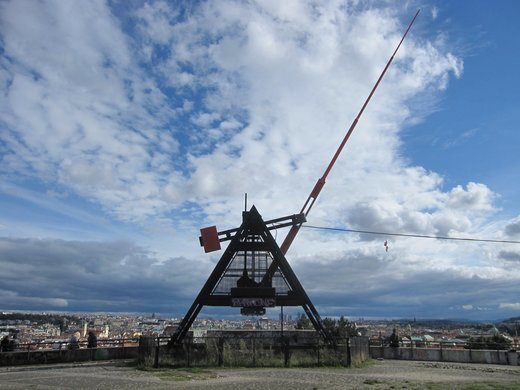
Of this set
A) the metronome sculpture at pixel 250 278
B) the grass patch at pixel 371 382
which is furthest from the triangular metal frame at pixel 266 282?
the grass patch at pixel 371 382

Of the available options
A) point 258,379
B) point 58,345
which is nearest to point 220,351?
point 258,379

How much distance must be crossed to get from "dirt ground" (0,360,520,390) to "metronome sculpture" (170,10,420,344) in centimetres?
293

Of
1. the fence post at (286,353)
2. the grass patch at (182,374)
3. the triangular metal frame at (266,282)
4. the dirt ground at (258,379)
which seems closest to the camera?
the dirt ground at (258,379)

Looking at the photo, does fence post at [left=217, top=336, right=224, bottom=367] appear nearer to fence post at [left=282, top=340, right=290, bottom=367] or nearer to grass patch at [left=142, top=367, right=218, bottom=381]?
grass patch at [left=142, top=367, right=218, bottom=381]

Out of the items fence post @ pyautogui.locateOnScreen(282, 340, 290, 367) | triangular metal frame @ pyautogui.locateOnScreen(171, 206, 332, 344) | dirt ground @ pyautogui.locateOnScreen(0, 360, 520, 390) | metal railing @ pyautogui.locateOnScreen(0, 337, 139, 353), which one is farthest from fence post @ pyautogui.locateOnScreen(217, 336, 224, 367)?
metal railing @ pyautogui.locateOnScreen(0, 337, 139, 353)

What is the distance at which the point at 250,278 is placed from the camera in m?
20.2

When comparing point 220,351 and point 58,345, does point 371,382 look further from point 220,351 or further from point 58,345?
point 58,345

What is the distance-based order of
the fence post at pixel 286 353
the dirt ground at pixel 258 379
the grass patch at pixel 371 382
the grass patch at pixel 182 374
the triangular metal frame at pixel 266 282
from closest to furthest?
1. the dirt ground at pixel 258 379
2. the grass patch at pixel 371 382
3. the grass patch at pixel 182 374
4. the fence post at pixel 286 353
5. the triangular metal frame at pixel 266 282

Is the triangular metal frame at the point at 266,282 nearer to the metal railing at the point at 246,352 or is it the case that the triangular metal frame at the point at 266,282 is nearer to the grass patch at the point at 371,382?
the metal railing at the point at 246,352

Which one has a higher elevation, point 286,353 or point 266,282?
point 266,282

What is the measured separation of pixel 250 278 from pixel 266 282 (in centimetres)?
73

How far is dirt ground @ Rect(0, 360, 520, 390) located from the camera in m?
13.2

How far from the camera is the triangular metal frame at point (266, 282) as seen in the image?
19625 millimetres

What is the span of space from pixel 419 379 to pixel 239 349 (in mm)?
7088
